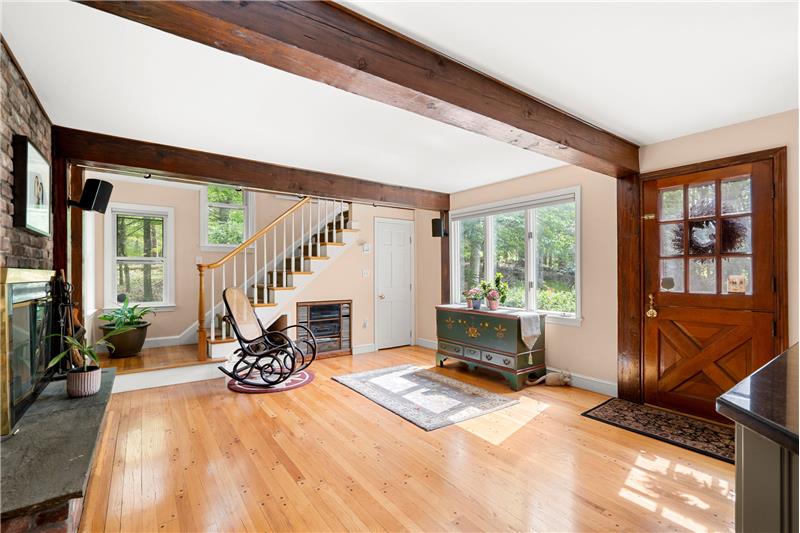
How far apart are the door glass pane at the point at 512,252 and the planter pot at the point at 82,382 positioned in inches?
164

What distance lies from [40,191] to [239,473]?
2.16 metres

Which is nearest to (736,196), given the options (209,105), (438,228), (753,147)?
(753,147)

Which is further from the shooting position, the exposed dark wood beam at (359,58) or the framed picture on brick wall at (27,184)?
the framed picture on brick wall at (27,184)

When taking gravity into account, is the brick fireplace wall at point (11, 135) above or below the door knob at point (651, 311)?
above

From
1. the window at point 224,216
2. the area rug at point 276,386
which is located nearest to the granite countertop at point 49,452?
the area rug at point 276,386

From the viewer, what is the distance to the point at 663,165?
350cm

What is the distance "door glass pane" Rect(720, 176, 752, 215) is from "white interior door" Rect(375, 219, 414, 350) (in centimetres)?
426

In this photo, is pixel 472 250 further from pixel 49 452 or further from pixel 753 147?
pixel 49 452

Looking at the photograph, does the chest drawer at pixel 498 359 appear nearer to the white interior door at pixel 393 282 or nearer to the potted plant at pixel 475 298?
the potted plant at pixel 475 298

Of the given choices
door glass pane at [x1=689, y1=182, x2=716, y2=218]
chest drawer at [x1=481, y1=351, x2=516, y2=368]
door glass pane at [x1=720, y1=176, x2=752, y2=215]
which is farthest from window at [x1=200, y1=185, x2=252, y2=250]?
door glass pane at [x1=720, y1=176, x2=752, y2=215]

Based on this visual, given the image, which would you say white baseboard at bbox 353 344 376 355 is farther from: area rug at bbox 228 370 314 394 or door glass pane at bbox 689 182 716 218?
door glass pane at bbox 689 182 716 218

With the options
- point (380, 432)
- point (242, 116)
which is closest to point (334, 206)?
point (242, 116)

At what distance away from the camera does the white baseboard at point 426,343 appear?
245 inches

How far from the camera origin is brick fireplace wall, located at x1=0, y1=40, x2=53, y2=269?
1944 millimetres
